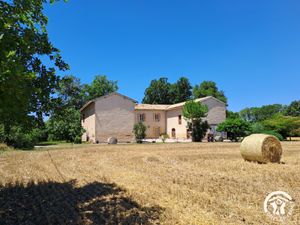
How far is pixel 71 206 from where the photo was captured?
608cm

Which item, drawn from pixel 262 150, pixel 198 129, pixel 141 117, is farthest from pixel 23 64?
pixel 141 117

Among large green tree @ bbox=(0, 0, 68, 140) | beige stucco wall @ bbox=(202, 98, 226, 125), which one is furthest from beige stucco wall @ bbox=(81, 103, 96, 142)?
large green tree @ bbox=(0, 0, 68, 140)

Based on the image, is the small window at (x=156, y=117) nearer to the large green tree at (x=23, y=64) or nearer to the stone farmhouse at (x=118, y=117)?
the stone farmhouse at (x=118, y=117)

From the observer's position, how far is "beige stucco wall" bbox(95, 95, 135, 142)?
35.9 m

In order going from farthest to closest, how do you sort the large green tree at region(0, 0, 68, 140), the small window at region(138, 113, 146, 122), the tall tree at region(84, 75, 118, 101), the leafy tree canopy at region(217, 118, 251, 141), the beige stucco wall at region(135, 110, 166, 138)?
the tall tree at region(84, 75, 118, 101)
the beige stucco wall at region(135, 110, 166, 138)
the small window at region(138, 113, 146, 122)
the leafy tree canopy at region(217, 118, 251, 141)
the large green tree at region(0, 0, 68, 140)

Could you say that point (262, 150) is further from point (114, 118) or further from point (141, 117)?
point (141, 117)

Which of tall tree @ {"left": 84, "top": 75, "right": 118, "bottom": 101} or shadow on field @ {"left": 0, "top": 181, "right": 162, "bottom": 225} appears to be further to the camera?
tall tree @ {"left": 84, "top": 75, "right": 118, "bottom": 101}

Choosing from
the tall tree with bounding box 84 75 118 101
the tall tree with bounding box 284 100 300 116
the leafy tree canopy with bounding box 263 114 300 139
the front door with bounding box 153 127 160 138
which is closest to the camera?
the leafy tree canopy with bounding box 263 114 300 139

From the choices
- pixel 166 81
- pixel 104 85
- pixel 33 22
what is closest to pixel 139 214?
pixel 33 22

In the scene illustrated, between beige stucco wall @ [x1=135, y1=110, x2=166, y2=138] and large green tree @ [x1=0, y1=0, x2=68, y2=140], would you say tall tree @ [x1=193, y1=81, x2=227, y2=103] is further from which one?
large green tree @ [x1=0, y1=0, x2=68, y2=140]

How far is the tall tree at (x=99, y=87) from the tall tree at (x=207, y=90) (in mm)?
20403

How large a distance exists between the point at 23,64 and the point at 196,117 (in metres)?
31.9

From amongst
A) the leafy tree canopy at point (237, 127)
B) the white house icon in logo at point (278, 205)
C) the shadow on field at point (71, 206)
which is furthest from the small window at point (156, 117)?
the white house icon in logo at point (278, 205)

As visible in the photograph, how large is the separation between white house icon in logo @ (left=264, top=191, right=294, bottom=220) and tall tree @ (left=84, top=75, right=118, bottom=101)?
2162 inches
